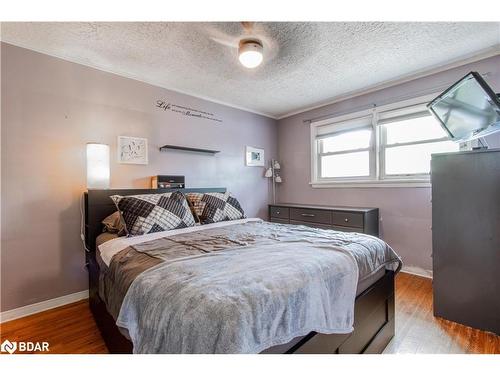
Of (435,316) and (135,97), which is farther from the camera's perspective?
(135,97)

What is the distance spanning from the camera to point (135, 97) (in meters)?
2.67

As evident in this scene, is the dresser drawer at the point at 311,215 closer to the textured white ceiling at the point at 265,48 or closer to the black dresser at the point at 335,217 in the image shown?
the black dresser at the point at 335,217

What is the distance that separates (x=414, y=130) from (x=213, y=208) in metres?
2.61

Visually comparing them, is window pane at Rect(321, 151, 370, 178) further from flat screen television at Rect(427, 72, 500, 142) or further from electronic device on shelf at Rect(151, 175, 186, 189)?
electronic device on shelf at Rect(151, 175, 186, 189)

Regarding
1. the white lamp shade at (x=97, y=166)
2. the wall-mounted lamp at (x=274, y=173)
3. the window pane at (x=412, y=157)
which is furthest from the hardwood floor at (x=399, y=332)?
the wall-mounted lamp at (x=274, y=173)

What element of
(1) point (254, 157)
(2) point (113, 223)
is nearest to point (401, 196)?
(1) point (254, 157)

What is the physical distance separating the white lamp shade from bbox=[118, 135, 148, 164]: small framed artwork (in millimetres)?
251

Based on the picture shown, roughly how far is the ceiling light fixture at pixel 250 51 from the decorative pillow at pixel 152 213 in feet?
4.41

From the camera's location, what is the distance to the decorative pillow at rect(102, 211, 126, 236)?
6.51ft

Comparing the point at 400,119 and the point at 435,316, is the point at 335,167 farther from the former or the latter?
the point at 435,316

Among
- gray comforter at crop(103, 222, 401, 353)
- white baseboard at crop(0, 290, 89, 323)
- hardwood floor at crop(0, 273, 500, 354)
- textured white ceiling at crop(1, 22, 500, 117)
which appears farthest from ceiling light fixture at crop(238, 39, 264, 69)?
white baseboard at crop(0, 290, 89, 323)
